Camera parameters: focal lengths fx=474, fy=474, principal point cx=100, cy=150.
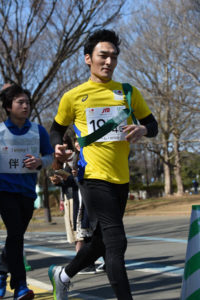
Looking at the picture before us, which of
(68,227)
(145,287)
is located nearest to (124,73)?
(68,227)

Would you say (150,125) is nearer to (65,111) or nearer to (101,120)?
(101,120)

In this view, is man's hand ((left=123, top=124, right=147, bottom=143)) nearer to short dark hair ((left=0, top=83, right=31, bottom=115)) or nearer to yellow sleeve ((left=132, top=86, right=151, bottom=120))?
yellow sleeve ((left=132, top=86, right=151, bottom=120))

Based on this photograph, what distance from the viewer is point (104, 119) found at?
3.35m

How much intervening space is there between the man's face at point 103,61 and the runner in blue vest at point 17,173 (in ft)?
3.61

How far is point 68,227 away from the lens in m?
6.70

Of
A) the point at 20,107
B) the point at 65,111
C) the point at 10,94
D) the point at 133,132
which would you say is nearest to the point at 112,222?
the point at 133,132

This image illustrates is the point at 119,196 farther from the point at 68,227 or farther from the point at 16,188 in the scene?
the point at 68,227

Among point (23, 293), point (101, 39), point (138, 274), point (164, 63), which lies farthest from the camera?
point (164, 63)

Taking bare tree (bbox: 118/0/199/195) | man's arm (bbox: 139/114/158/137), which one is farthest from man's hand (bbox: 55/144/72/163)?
bare tree (bbox: 118/0/199/195)

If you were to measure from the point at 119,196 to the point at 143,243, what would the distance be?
18.7 feet

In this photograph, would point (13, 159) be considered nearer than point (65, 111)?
No

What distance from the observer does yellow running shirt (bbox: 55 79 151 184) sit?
3289 millimetres

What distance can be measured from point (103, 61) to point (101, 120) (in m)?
0.47

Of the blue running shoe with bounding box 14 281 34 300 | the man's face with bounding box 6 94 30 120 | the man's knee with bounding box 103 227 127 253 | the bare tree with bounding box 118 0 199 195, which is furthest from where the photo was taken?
the bare tree with bounding box 118 0 199 195
